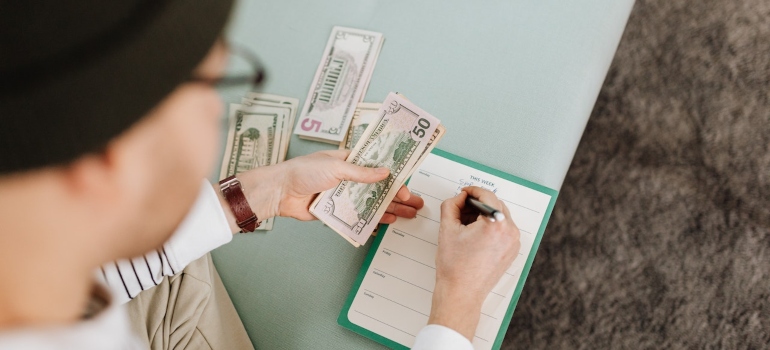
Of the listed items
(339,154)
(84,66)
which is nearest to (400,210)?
(339,154)

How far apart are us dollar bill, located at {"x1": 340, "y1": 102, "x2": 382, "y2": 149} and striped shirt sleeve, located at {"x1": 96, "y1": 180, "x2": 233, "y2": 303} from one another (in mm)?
331

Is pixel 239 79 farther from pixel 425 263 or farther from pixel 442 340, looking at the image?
pixel 425 263

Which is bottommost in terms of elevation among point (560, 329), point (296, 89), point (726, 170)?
point (560, 329)

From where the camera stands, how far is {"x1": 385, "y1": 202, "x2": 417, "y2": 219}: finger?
3.53 ft

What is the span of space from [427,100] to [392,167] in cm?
22

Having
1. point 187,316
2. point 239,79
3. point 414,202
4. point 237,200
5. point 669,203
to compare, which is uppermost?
point 669,203

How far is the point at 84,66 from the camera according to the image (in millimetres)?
359

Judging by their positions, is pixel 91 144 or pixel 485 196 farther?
pixel 485 196

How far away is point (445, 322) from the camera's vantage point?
2.86 feet

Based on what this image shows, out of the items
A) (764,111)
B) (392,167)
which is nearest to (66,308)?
(392,167)

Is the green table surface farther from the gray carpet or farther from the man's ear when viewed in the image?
the man's ear

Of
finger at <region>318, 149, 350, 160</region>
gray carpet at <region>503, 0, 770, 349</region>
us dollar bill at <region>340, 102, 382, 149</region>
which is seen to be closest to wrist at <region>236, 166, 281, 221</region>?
finger at <region>318, 149, 350, 160</region>

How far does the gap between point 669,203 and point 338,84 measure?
96 cm

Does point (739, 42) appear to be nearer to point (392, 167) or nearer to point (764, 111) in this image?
point (764, 111)
